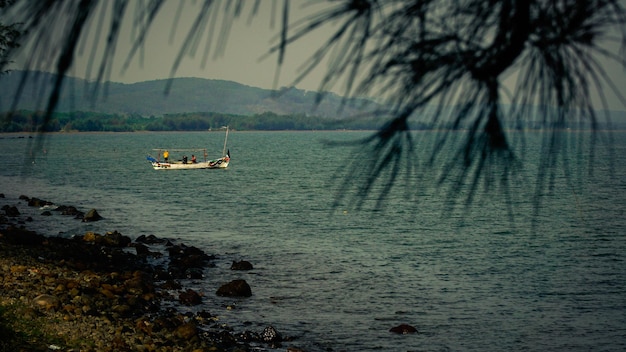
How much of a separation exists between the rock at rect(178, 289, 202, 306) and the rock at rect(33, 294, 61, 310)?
5.66 metres

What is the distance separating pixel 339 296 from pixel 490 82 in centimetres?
1992

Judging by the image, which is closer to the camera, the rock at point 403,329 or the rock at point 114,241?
the rock at point 403,329

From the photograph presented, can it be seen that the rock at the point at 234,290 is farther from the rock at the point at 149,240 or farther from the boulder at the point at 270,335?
the rock at the point at 149,240

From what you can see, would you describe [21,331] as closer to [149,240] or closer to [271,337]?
[271,337]

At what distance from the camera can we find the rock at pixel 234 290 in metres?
20.5

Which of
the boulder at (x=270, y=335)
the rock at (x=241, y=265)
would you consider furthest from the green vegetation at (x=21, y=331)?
the rock at (x=241, y=265)

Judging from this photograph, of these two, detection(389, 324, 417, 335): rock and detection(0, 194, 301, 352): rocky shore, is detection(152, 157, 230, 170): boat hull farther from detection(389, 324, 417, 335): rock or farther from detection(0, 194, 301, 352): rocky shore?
detection(389, 324, 417, 335): rock

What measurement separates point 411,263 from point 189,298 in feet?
38.7

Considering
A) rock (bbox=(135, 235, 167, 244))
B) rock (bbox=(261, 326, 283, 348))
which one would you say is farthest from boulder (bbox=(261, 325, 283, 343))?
rock (bbox=(135, 235, 167, 244))

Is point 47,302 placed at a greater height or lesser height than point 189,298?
greater

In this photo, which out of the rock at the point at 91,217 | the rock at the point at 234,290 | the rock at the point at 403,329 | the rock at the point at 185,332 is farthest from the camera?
the rock at the point at 91,217

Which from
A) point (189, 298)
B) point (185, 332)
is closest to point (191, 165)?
point (189, 298)

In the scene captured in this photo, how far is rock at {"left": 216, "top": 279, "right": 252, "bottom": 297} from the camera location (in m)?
20.5

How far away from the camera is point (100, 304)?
14578mm
